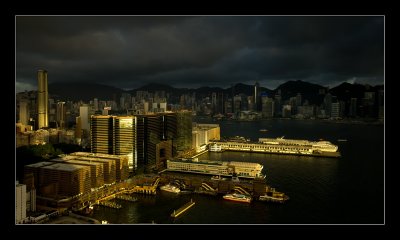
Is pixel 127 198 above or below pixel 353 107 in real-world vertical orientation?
below

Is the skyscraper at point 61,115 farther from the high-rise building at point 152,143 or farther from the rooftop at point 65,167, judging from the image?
the rooftop at point 65,167

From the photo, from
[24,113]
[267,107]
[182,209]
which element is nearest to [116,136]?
[182,209]

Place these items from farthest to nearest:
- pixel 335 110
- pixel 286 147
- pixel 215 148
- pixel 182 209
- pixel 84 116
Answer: pixel 335 110
pixel 84 116
pixel 215 148
pixel 286 147
pixel 182 209

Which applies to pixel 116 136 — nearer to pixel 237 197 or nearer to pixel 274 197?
pixel 237 197

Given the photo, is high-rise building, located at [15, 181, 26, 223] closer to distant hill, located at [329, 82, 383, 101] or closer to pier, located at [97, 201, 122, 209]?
pier, located at [97, 201, 122, 209]

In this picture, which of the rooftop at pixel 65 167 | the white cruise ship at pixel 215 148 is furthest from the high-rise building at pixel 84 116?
the rooftop at pixel 65 167

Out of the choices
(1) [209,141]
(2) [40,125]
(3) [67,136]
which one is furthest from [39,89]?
(1) [209,141]

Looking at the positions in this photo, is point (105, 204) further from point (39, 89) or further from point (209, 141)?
point (39, 89)
